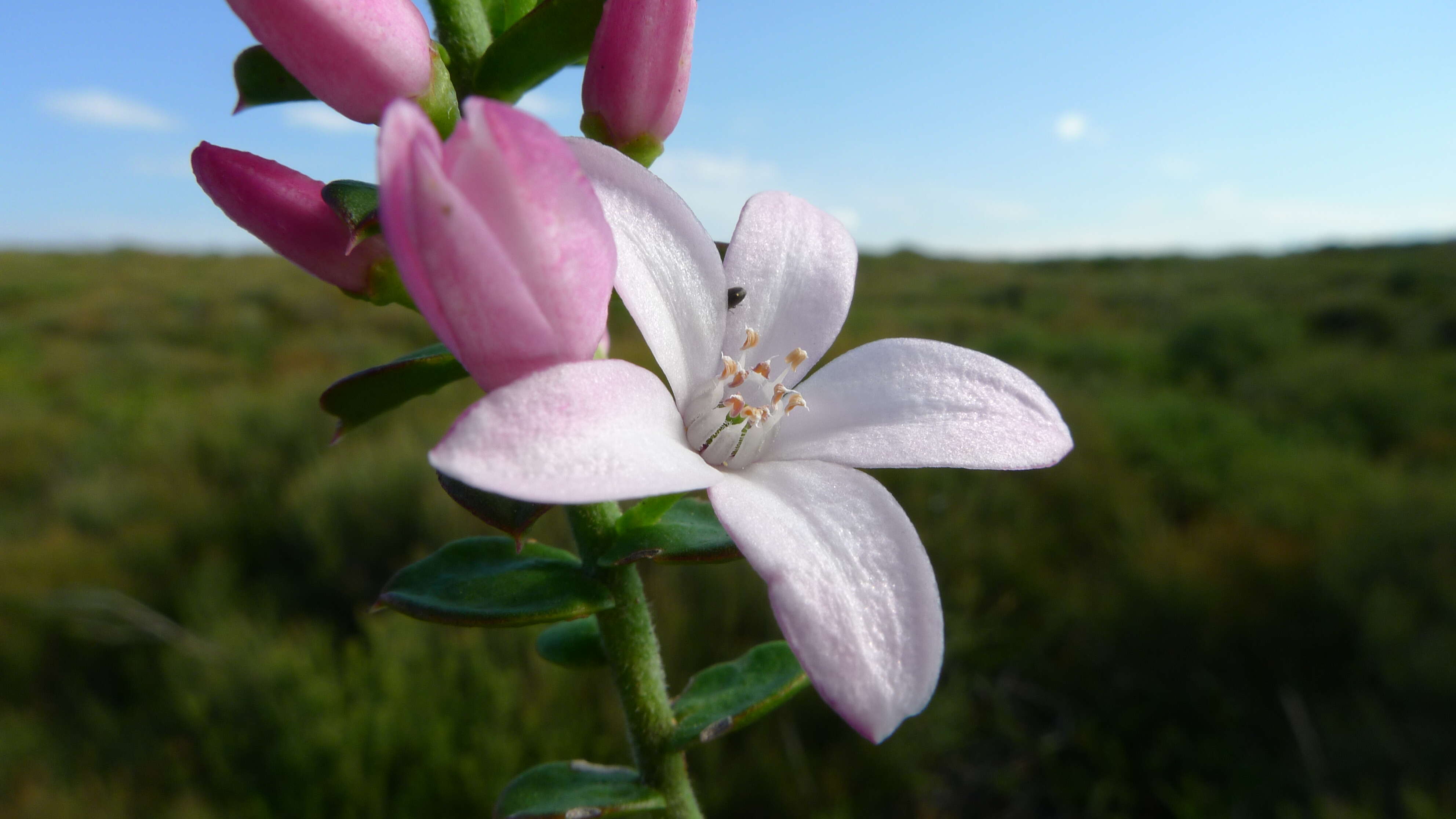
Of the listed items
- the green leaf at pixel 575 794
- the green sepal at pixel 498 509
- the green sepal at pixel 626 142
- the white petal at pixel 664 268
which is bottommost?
the green leaf at pixel 575 794

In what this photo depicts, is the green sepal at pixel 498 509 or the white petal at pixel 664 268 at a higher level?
the white petal at pixel 664 268

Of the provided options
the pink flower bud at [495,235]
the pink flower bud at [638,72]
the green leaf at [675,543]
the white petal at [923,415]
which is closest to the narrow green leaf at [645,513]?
the green leaf at [675,543]

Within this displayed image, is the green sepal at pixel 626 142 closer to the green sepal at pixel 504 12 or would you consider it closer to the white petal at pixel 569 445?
the green sepal at pixel 504 12

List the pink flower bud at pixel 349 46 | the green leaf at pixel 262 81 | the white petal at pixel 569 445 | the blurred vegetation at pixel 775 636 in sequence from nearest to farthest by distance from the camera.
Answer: the white petal at pixel 569 445
the pink flower bud at pixel 349 46
the green leaf at pixel 262 81
the blurred vegetation at pixel 775 636

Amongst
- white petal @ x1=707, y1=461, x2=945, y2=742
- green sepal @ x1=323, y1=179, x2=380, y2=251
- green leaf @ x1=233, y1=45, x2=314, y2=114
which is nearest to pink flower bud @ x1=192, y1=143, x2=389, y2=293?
green sepal @ x1=323, y1=179, x2=380, y2=251

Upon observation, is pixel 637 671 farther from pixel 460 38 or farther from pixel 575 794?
pixel 460 38

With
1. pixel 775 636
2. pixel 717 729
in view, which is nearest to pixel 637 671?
pixel 717 729

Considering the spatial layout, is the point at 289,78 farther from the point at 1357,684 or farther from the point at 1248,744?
the point at 1357,684
